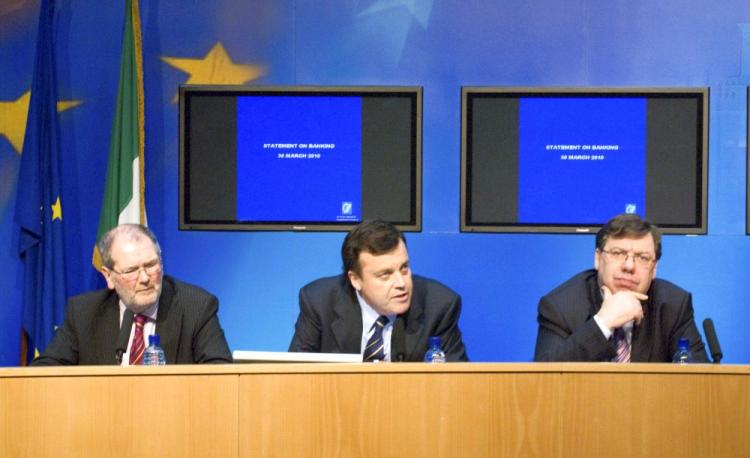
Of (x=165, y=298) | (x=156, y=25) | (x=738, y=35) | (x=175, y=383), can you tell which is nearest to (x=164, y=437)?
(x=175, y=383)

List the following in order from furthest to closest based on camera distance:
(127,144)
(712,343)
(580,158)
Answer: (580,158)
(127,144)
(712,343)

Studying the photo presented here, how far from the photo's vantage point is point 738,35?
4891 mm

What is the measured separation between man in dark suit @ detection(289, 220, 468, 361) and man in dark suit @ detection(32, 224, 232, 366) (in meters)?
0.36

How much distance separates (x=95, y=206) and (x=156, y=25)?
88 cm

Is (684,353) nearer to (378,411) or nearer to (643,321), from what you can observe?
(643,321)

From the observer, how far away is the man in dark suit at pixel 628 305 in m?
3.79

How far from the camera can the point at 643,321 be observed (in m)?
3.86

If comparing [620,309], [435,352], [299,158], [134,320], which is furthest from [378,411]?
[299,158]

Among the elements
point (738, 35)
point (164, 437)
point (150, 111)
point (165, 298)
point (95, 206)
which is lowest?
point (164, 437)

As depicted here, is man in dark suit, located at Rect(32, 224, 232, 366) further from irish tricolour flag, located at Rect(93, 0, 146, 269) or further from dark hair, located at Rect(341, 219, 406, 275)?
irish tricolour flag, located at Rect(93, 0, 146, 269)

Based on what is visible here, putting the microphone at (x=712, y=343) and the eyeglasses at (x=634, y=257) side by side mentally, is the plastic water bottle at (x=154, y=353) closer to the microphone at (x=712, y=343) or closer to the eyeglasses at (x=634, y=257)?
the eyeglasses at (x=634, y=257)

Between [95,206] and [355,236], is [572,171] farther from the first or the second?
[95,206]

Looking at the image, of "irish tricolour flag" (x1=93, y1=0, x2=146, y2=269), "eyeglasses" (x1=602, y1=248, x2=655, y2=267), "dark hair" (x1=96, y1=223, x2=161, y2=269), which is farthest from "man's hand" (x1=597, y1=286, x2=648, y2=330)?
"irish tricolour flag" (x1=93, y1=0, x2=146, y2=269)

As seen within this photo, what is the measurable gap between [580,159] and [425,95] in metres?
0.76
